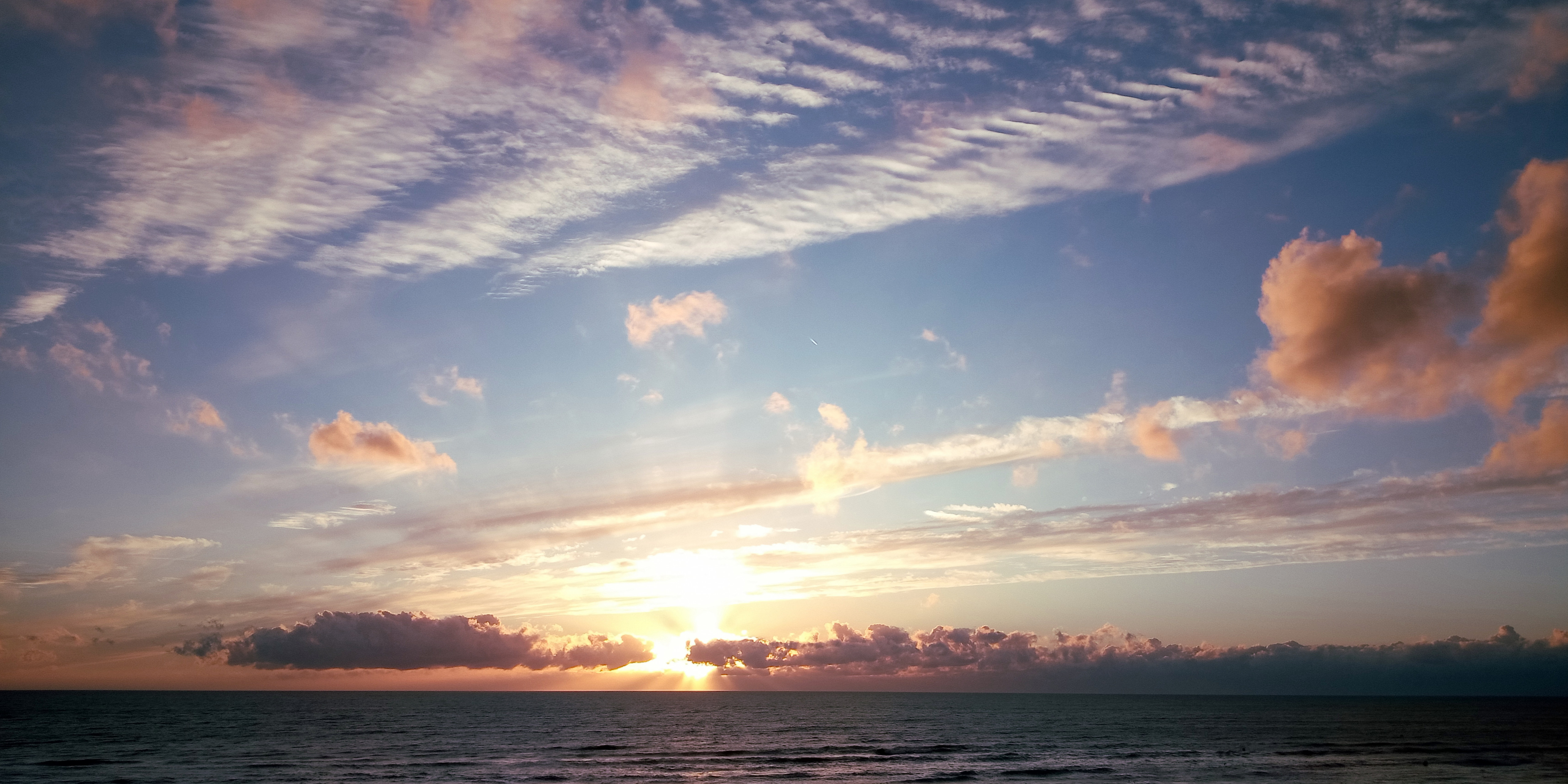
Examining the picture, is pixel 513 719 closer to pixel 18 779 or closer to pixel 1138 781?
pixel 18 779

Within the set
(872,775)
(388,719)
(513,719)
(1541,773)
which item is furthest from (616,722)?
(1541,773)

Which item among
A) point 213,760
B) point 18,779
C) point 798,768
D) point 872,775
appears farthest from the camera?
point 213,760

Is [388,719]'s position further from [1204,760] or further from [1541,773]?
[1541,773]

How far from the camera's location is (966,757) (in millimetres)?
92750

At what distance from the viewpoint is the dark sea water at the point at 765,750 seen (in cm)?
7625

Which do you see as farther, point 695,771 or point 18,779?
point 695,771

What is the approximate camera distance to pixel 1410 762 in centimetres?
8581

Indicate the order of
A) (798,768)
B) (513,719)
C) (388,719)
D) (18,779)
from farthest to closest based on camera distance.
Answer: (513,719), (388,719), (798,768), (18,779)

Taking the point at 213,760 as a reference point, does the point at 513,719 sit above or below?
below

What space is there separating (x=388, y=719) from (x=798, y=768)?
117471mm

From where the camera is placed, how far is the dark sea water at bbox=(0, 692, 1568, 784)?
76250 millimetres

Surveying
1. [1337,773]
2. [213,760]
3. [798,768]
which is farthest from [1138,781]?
[213,760]

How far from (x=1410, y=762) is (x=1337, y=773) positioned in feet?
57.8

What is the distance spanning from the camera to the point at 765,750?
101 meters
